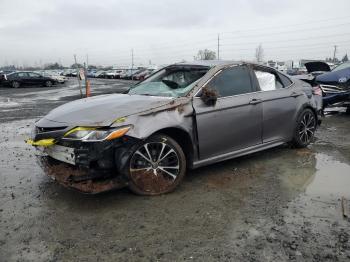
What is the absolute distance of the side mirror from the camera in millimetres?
4719

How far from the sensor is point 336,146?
6.82 metres

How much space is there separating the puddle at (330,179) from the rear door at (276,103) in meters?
0.71

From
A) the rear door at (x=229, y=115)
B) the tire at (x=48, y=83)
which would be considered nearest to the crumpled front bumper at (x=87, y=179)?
the rear door at (x=229, y=115)

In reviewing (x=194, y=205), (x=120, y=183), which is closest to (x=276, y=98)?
(x=194, y=205)

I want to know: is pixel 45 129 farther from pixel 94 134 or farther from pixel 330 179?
pixel 330 179

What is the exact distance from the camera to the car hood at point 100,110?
4.13m

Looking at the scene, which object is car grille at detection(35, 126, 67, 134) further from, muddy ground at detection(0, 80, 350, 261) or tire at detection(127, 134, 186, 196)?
tire at detection(127, 134, 186, 196)

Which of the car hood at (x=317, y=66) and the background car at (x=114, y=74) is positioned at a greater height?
the car hood at (x=317, y=66)

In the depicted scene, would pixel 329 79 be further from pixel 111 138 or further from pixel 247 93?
pixel 111 138

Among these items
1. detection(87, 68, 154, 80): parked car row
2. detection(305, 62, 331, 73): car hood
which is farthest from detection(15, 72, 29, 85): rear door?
detection(305, 62, 331, 73): car hood

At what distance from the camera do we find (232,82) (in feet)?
17.3

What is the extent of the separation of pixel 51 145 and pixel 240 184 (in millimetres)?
2306

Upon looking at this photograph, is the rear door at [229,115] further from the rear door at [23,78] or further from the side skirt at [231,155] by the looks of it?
the rear door at [23,78]

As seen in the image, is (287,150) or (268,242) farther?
(287,150)
